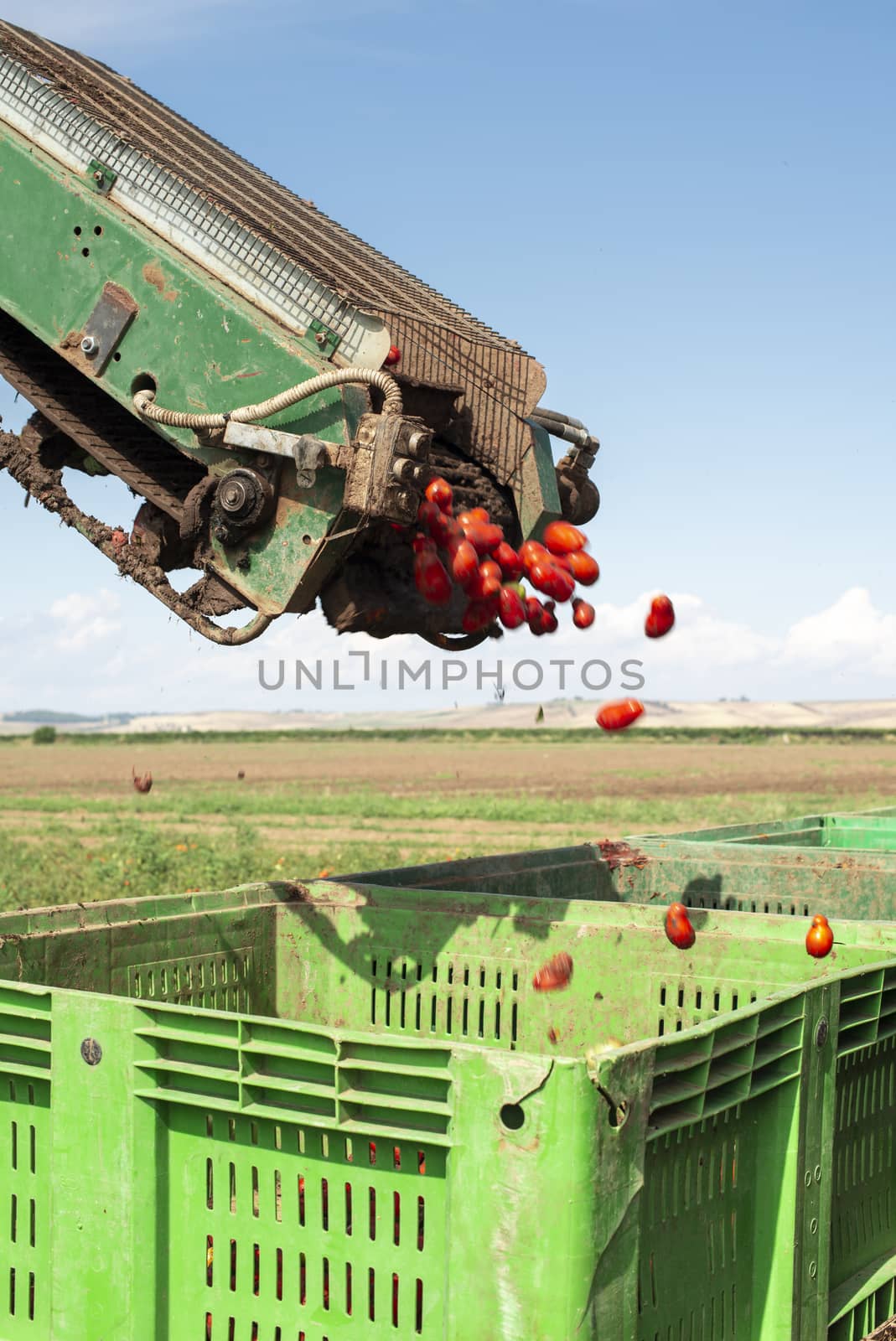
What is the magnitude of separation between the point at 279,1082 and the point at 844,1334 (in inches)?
72.0

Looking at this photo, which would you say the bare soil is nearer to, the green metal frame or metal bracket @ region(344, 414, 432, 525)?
the green metal frame

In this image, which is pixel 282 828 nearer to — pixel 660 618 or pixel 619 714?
pixel 619 714

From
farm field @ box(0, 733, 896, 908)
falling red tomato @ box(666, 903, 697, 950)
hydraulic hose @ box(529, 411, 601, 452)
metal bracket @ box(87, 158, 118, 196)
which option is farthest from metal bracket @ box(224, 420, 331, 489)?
farm field @ box(0, 733, 896, 908)

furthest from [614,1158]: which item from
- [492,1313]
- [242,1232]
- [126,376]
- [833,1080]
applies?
[126,376]

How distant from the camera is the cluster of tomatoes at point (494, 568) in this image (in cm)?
420

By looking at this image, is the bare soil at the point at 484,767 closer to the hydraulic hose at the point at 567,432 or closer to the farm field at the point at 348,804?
the farm field at the point at 348,804

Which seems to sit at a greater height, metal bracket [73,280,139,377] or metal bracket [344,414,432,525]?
metal bracket [73,280,139,377]

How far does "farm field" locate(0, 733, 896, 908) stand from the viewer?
1436 centimetres

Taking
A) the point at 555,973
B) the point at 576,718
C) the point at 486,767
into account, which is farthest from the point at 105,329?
the point at 576,718

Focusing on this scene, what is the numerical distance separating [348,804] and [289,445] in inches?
965

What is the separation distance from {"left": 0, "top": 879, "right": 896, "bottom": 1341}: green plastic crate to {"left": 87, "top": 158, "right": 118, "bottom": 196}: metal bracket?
8.28 ft

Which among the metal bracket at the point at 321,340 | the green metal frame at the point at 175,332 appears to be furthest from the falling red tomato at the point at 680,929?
the metal bracket at the point at 321,340

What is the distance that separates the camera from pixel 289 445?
13.1ft

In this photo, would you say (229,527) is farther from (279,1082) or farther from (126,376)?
(279,1082)
